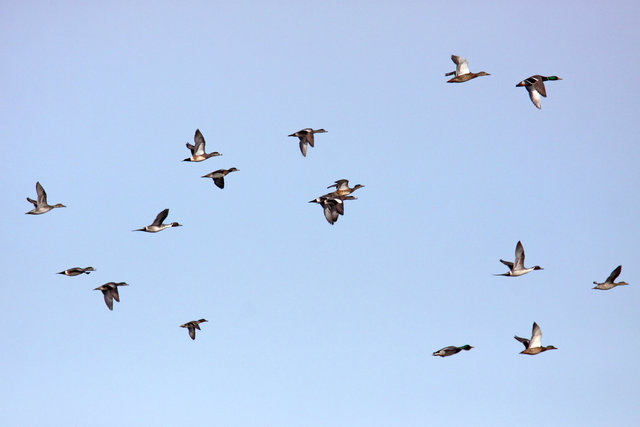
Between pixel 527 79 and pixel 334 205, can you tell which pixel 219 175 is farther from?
pixel 527 79

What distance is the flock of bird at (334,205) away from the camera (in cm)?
5259

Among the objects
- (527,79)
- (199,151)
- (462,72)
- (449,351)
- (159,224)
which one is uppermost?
(462,72)

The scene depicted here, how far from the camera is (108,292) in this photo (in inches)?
2279

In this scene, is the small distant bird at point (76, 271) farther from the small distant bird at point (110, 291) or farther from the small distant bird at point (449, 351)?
the small distant bird at point (449, 351)

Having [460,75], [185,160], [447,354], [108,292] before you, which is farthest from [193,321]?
[460,75]

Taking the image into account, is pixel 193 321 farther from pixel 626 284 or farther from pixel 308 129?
pixel 626 284

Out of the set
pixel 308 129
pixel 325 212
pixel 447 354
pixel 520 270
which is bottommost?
pixel 447 354

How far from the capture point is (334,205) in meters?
58.0

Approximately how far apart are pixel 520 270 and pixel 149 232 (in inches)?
757

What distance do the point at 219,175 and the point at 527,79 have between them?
1817cm

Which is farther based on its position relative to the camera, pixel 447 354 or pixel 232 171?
pixel 232 171

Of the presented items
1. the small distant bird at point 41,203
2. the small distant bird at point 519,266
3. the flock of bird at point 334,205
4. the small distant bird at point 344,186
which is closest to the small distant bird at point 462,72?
the flock of bird at point 334,205

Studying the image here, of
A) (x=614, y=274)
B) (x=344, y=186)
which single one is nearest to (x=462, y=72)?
(x=344, y=186)

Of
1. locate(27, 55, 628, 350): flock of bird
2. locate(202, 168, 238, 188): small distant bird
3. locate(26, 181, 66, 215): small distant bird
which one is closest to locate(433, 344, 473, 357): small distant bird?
locate(27, 55, 628, 350): flock of bird
